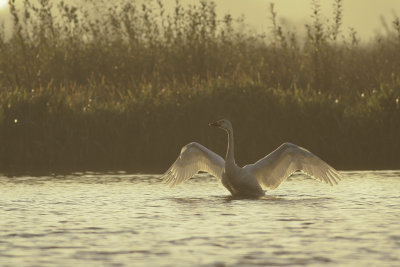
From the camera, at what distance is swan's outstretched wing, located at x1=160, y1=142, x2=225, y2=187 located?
12.3m

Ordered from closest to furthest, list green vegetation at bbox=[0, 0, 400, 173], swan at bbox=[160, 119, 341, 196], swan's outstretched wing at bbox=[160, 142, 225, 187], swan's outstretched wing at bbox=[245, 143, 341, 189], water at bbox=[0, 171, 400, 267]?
water at bbox=[0, 171, 400, 267], swan at bbox=[160, 119, 341, 196], swan's outstretched wing at bbox=[245, 143, 341, 189], swan's outstretched wing at bbox=[160, 142, 225, 187], green vegetation at bbox=[0, 0, 400, 173]

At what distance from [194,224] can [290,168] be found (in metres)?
3.52

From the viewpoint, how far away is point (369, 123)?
1619cm

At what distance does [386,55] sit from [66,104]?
323 inches

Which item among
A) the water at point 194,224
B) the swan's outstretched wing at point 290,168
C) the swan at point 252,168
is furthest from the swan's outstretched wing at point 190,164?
the swan's outstretched wing at point 290,168

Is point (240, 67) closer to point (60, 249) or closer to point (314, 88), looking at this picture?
point (314, 88)

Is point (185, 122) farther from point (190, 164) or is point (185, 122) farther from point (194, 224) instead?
point (194, 224)

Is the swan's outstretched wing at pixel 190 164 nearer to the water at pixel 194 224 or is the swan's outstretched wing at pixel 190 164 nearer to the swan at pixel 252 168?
the swan at pixel 252 168

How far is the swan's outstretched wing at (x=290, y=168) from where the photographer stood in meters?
11.7

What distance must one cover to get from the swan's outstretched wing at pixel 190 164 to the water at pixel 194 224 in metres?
0.21

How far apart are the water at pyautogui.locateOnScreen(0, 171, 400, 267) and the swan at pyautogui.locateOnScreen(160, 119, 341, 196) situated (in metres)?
0.23

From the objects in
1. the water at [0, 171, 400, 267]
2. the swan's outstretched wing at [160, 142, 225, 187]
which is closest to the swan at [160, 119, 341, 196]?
the swan's outstretched wing at [160, 142, 225, 187]

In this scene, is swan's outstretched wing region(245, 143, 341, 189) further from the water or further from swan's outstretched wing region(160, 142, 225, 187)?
swan's outstretched wing region(160, 142, 225, 187)

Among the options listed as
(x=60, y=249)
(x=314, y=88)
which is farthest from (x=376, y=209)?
(x=314, y=88)
